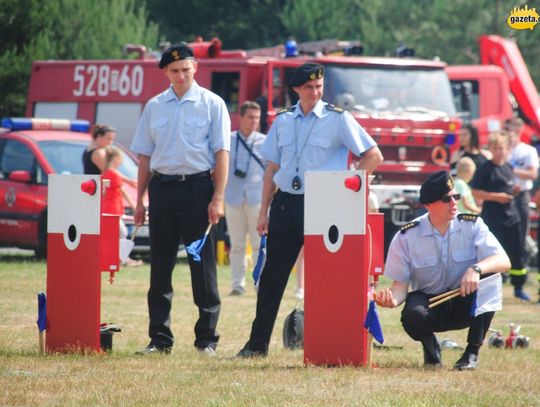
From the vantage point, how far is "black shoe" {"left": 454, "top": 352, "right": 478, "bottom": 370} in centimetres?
875

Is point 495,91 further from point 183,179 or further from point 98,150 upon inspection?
point 183,179

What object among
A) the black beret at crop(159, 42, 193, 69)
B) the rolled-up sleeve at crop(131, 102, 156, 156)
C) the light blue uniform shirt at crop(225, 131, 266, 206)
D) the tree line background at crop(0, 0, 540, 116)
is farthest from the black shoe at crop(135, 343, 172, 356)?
the tree line background at crop(0, 0, 540, 116)

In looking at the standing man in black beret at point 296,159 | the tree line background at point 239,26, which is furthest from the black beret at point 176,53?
the tree line background at point 239,26

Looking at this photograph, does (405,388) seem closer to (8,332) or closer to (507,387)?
(507,387)

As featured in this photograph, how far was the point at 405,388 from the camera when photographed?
25.2 ft

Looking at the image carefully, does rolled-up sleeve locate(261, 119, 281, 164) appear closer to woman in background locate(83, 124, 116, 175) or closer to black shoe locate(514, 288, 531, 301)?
black shoe locate(514, 288, 531, 301)

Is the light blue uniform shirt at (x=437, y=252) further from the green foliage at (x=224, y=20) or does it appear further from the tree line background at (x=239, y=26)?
the green foliage at (x=224, y=20)

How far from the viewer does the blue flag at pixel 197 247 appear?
934cm

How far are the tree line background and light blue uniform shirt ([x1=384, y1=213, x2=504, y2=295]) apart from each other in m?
22.5

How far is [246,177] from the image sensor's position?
50.5ft

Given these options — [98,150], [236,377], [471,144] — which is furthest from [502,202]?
[236,377]

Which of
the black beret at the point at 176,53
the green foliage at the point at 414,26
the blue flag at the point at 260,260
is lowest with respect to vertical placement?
the blue flag at the point at 260,260

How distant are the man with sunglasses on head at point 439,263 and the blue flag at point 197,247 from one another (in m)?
1.27

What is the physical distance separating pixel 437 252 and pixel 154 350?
6.58 ft
